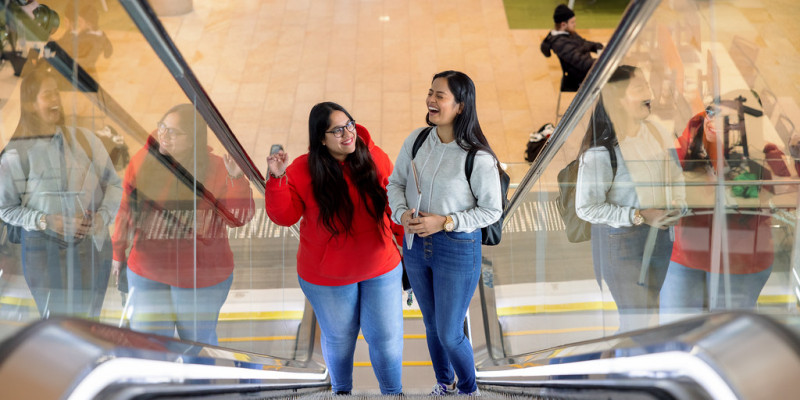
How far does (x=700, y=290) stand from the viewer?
192 centimetres

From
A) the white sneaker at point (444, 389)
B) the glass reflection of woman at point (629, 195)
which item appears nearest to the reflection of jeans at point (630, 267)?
the glass reflection of woman at point (629, 195)

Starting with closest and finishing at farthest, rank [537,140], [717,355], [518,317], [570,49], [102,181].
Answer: [717,355], [102,181], [518,317], [537,140], [570,49]

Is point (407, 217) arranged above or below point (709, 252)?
above

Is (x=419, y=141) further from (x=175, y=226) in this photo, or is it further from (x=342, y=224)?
(x=175, y=226)

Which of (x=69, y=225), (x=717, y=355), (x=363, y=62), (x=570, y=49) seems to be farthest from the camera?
(x=363, y=62)

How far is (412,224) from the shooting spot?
9.04 feet

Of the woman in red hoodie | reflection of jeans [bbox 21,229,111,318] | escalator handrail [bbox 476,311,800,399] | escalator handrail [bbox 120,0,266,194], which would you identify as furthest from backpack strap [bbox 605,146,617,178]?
reflection of jeans [bbox 21,229,111,318]

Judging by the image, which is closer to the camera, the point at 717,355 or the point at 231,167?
the point at 717,355

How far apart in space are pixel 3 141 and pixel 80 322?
0.91m

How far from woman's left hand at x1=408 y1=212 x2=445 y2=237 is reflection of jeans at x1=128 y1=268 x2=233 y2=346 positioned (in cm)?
93

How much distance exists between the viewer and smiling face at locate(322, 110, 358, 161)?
2.93 meters

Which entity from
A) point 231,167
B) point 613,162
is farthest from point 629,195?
point 231,167

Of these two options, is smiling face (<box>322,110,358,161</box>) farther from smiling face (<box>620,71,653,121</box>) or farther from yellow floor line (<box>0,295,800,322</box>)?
smiling face (<box>620,71,653,121</box>)

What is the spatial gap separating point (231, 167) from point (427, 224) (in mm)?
1055
